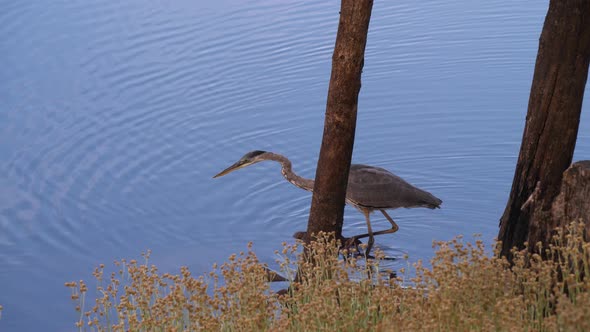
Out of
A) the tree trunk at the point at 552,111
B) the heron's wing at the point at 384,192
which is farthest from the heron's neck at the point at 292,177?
the tree trunk at the point at 552,111

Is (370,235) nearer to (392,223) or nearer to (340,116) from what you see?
(392,223)

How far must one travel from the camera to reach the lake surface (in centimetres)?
948

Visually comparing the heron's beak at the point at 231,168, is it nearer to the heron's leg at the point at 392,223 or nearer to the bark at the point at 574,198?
the heron's leg at the point at 392,223

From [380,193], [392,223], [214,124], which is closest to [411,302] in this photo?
[380,193]

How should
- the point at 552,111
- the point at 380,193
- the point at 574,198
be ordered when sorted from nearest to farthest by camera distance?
the point at 574,198, the point at 552,111, the point at 380,193

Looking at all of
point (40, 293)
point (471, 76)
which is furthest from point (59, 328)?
point (471, 76)

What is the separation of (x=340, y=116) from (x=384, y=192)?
7.70ft

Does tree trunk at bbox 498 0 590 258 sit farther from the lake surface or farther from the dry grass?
the lake surface

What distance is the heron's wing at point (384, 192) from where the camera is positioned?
897 centimetres

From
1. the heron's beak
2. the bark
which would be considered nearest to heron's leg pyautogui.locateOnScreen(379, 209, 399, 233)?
the heron's beak

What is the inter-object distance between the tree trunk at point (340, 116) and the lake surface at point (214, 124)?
2008 mm

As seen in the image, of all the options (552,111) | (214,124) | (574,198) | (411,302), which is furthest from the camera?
(214,124)

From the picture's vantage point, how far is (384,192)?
29.5ft

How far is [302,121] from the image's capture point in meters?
11.9
